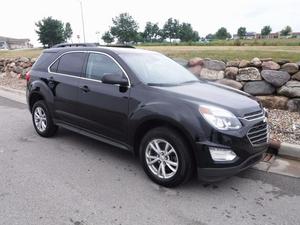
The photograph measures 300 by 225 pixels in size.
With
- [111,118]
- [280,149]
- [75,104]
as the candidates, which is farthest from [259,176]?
[75,104]

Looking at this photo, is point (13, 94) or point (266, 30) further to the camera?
point (266, 30)

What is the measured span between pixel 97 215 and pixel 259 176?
2.28 meters

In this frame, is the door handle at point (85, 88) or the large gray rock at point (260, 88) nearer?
the door handle at point (85, 88)

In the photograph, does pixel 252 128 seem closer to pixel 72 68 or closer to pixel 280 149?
pixel 280 149

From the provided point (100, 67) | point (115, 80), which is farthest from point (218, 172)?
point (100, 67)

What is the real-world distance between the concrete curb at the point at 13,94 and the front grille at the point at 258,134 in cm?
813

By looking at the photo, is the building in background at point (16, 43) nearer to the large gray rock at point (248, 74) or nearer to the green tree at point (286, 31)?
the green tree at point (286, 31)

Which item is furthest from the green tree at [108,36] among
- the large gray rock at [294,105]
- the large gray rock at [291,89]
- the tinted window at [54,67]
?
the tinted window at [54,67]

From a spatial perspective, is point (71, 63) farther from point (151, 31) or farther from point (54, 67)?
point (151, 31)

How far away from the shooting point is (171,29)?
77.9 m

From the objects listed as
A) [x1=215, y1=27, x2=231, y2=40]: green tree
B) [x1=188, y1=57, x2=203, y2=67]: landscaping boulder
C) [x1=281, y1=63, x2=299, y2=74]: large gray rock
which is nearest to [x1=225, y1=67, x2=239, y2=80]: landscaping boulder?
[x1=188, y1=57, x2=203, y2=67]: landscaping boulder

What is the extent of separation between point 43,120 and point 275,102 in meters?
4.71

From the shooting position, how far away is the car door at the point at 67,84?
5.40 metres

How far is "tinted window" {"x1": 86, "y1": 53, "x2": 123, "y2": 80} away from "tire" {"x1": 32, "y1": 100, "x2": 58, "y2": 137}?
1.33 metres
